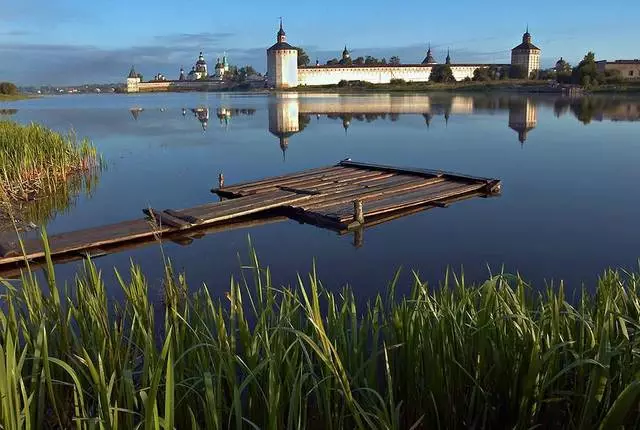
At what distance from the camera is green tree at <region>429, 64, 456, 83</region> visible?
85.0m

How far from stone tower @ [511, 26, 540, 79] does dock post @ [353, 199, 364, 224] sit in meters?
88.0

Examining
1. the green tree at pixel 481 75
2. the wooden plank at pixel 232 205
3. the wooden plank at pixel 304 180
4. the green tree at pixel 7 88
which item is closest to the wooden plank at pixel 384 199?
the wooden plank at pixel 232 205

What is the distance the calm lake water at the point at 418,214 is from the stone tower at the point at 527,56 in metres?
→ 70.9

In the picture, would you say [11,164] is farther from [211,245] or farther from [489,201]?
[489,201]

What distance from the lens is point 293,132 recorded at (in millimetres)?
23125

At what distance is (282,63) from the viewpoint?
86.9 meters

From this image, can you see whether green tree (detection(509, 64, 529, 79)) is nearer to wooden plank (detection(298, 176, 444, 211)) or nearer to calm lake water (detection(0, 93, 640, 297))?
calm lake water (detection(0, 93, 640, 297))

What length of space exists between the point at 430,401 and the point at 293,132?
828 inches

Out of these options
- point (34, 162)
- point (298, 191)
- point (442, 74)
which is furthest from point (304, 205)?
point (442, 74)

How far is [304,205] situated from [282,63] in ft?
268

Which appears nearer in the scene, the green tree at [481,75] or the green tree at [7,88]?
the green tree at [7,88]

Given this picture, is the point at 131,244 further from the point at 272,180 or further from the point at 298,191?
the point at 272,180

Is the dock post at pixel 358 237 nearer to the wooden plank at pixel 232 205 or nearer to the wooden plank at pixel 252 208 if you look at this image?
the wooden plank at pixel 252 208

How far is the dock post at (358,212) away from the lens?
7656mm
